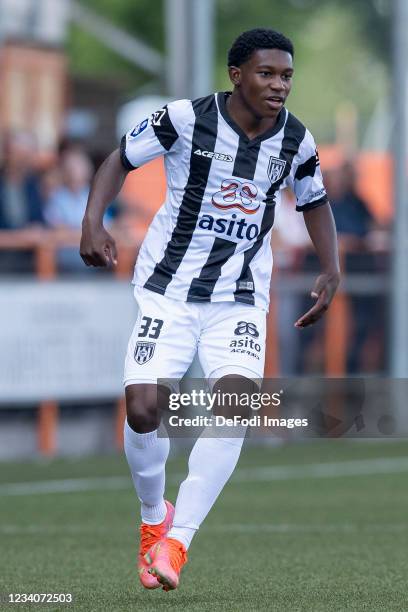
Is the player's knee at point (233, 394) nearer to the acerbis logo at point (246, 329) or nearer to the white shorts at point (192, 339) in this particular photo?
the white shorts at point (192, 339)

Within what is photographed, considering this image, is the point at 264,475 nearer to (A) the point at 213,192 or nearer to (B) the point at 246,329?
(B) the point at 246,329

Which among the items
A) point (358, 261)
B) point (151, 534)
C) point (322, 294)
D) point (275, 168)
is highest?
point (275, 168)

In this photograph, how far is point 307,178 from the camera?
23.5 ft

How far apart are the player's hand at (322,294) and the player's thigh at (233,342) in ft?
0.62

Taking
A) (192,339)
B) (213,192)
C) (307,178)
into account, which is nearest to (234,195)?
(213,192)

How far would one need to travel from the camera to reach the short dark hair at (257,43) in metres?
6.79

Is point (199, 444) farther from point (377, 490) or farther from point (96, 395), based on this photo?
point (96, 395)

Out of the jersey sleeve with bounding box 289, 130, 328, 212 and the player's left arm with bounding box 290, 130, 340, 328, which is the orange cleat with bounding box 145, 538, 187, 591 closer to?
the player's left arm with bounding box 290, 130, 340, 328

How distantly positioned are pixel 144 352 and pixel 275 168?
3.01 ft

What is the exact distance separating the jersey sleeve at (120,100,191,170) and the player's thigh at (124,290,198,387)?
567 millimetres

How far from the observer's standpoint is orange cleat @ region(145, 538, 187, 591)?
6516 mm

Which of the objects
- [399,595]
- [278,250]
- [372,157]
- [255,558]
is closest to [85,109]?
[278,250]

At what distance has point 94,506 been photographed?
431 inches

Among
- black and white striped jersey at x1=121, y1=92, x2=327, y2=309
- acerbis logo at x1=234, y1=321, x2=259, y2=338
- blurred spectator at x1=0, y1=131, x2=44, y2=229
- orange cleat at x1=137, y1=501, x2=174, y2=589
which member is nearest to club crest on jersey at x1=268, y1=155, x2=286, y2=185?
black and white striped jersey at x1=121, y1=92, x2=327, y2=309
